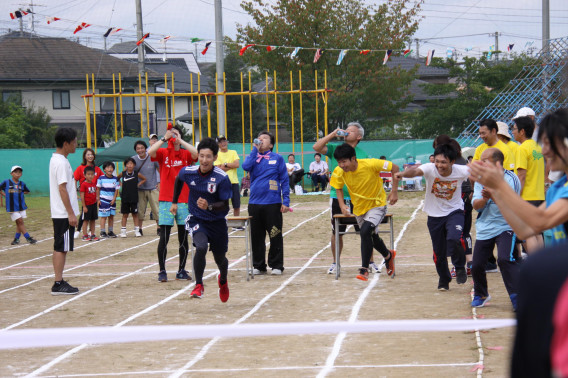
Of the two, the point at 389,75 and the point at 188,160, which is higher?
the point at 389,75

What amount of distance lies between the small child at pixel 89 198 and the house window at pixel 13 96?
37.6 m

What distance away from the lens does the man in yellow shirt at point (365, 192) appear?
33.2 ft

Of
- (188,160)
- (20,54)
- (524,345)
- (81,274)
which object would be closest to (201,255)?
(188,160)

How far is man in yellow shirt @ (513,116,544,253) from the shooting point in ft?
28.6

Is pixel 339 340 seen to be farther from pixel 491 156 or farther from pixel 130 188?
pixel 130 188

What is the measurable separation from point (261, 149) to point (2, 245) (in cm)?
765

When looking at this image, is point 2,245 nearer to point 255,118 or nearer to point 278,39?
point 278,39

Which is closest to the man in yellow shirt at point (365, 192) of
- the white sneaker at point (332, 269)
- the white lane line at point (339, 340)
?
the white lane line at point (339, 340)

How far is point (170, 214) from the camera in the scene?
1045cm

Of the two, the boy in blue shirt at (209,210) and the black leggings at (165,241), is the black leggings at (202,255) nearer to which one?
the boy in blue shirt at (209,210)

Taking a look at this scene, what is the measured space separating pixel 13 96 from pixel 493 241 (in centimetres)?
4938

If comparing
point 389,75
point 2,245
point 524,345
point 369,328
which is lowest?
point 2,245

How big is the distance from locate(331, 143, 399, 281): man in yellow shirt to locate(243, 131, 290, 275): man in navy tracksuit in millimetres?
1220

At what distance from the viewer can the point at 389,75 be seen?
136ft
